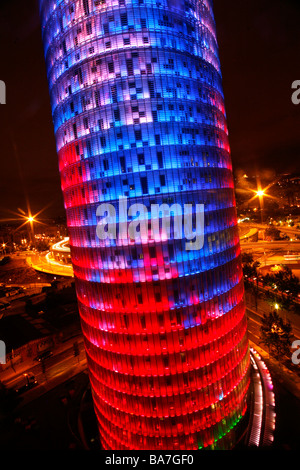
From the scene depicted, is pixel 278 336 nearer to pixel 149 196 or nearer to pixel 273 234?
pixel 149 196

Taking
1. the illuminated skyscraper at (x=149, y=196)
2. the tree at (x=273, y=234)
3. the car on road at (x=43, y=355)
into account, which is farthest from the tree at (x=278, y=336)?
the tree at (x=273, y=234)

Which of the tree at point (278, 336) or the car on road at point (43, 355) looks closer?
the tree at point (278, 336)

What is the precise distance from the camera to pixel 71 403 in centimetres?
4975

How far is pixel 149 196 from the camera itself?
33719mm

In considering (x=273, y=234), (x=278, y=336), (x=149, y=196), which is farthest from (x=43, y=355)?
(x=273, y=234)

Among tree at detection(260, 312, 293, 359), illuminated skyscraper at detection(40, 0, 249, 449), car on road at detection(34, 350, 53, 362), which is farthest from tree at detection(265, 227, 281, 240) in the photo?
car on road at detection(34, 350, 53, 362)

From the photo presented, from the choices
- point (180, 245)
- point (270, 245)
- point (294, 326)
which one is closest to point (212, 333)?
point (180, 245)

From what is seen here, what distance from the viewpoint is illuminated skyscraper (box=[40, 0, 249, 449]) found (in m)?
33.8

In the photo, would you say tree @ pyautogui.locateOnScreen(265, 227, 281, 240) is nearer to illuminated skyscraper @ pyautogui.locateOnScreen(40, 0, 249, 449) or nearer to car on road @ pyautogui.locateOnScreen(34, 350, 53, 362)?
illuminated skyscraper @ pyautogui.locateOnScreen(40, 0, 249, 449)

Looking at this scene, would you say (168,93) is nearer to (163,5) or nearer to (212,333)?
(163,5)

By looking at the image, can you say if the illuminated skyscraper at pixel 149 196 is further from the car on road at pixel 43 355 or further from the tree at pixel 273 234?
the tree at pixel 273 234

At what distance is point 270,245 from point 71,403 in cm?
11480

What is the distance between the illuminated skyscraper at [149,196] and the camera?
3378cm

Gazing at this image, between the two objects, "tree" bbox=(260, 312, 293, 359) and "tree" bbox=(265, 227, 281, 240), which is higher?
"tree" bbox=(265, 227, 281, 240)
